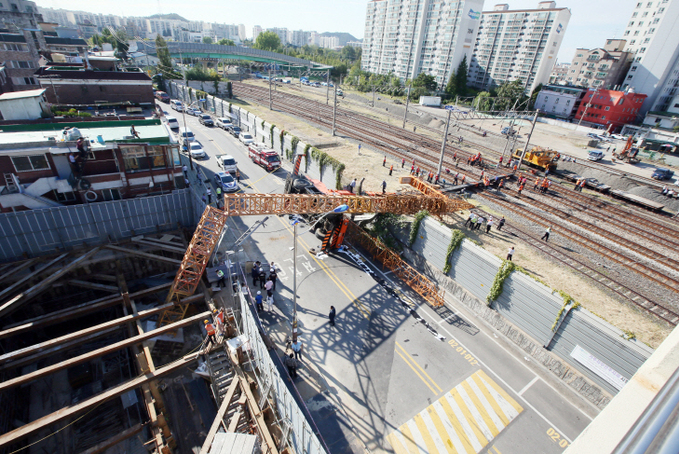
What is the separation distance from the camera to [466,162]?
4091 centimetres

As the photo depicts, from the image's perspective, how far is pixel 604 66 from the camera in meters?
87.8

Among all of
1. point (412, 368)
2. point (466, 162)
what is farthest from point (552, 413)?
point (466, 162)

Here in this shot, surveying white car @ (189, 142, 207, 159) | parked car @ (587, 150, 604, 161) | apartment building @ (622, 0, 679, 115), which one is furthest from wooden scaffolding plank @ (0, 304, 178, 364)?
apartment building @ (622, 0, 679, 115)

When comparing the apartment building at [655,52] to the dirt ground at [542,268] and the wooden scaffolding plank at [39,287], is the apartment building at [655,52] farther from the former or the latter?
the wooden scaffolding plank at [39,287]

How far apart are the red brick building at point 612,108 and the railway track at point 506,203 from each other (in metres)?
47.8

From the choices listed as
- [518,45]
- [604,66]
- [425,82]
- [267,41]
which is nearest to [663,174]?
[425,82]

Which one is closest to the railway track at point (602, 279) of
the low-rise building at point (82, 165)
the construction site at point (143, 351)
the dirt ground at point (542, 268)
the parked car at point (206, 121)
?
the dirt ground at point (542, 268)

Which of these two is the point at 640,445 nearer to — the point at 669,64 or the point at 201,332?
the point at 201,332

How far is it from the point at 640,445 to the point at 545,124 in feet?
291

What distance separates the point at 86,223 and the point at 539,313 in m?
24.9

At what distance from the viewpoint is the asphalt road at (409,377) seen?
42.6 ft

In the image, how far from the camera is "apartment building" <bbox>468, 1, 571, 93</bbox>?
9206 centimetres

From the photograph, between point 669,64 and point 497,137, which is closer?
point 497,137

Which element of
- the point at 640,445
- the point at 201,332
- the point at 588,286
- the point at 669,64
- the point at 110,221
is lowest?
the point at 201,332
